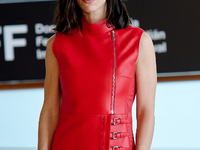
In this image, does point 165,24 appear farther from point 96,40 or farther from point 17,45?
point 96,40

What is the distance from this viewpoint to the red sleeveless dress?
1104 millimetres

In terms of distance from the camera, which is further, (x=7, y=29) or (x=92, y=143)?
(x=7, y=29)

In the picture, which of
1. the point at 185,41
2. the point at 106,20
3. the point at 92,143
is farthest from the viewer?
the point at 185,41

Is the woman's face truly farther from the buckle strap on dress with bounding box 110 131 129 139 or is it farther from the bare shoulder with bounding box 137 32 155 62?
the buckle strap on dress with bounding box 110 131 129 139

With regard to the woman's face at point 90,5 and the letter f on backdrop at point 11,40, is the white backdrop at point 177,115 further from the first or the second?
→ the woman's face at point 90,5

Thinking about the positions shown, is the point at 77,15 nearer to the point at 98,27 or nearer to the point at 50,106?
the point at 98,27

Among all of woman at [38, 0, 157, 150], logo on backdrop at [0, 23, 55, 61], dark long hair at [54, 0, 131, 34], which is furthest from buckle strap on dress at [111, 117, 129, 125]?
logo on backdrop at [0, 23, 55, 61]

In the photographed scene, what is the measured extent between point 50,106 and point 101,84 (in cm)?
22

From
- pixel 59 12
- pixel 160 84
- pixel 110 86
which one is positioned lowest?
pixel 160 84

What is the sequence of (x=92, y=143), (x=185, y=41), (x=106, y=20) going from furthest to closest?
(x=185, y=41), (x=106, y=20), (x=92, y=143)

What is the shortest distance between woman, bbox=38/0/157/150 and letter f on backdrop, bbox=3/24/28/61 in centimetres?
212

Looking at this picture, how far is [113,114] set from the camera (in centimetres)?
112

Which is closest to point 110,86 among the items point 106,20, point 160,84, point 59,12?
point 106,20

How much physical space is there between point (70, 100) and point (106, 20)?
29 cm
